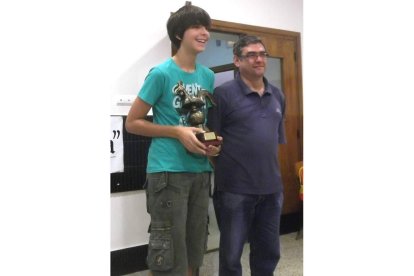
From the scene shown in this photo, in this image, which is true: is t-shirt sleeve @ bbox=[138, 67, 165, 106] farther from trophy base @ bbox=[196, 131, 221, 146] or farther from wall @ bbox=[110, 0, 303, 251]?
wall @ bbox=[110, 0, 303, 251]

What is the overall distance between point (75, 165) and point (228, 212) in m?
0.91

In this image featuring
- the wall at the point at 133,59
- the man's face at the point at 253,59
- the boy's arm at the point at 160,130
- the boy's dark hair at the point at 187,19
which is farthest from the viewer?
the wall at the point at 133,59

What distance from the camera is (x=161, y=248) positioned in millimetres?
1259

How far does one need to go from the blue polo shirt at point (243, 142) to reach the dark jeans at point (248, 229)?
45mm

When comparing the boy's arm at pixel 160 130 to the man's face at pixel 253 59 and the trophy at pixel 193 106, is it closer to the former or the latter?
the trophy at pixel 193 106

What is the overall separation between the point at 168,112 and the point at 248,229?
1.81 ft

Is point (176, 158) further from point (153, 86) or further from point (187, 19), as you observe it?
point (187, 19)

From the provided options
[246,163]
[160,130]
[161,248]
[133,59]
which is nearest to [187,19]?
[160,130]

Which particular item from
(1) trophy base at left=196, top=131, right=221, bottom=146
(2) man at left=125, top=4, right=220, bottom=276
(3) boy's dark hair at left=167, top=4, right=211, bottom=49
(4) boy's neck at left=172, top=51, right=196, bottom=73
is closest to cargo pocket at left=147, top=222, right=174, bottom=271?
(2) man at left=125, top=4, right=220, bottom=276

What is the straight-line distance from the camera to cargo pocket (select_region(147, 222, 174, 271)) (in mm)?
1257

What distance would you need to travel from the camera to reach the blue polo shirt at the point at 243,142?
142cm

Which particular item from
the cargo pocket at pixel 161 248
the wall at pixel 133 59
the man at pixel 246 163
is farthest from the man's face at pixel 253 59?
the wall at pixel 133 59

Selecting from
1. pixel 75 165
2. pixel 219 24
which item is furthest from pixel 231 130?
pixel 219 24
